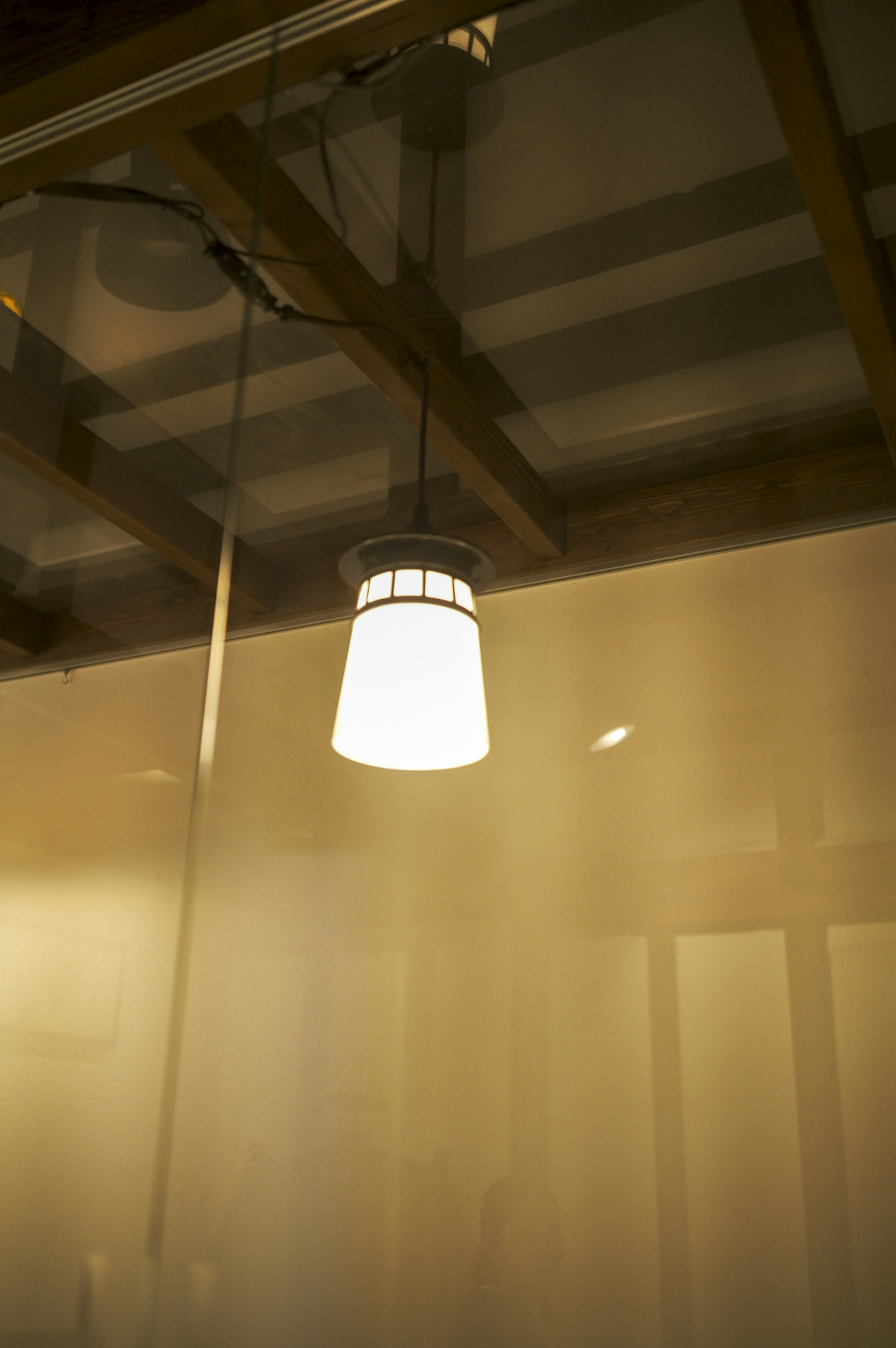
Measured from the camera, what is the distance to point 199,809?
101 centimetres

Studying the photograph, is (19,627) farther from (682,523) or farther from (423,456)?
(682,523)

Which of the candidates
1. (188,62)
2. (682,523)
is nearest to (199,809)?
(682,523)

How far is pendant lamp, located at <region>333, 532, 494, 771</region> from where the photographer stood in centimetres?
87

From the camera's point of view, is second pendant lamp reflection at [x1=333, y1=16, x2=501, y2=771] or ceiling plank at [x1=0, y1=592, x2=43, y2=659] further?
ceiling plank at [x1=0, y1=592, x2=43, y2=659]

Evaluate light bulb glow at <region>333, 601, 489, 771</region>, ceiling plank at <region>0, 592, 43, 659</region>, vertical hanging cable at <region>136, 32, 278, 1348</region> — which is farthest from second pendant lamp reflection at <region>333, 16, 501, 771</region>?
ceiling plank at <region>0, 592, 43, 659</region>

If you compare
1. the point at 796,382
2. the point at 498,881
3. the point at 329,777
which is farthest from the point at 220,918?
the point at 796,382

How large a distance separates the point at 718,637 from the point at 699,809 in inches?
5.6

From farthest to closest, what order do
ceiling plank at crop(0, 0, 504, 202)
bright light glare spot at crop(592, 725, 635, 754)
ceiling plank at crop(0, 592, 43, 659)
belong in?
ceiling plank at crop(0, 592, 43, 659)
ceiling plank at crop(0, 0, 504, 202)
bright light glare spot at crop(592, 725, 635, 754)

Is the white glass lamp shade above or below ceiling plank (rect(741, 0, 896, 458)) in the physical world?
below

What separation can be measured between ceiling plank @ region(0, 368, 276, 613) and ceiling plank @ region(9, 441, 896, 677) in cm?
18

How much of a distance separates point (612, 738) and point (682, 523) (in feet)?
0.65

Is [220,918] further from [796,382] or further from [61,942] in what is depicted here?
[796,382]

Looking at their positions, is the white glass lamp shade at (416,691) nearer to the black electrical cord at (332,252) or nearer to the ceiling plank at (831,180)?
the black electrical cord at (332,252)

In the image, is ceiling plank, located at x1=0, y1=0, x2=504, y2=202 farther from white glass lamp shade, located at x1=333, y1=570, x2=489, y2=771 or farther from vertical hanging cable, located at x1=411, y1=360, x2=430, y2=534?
white glass lamp shade, located at x1=333, y1=570, x2=489, y2=771
